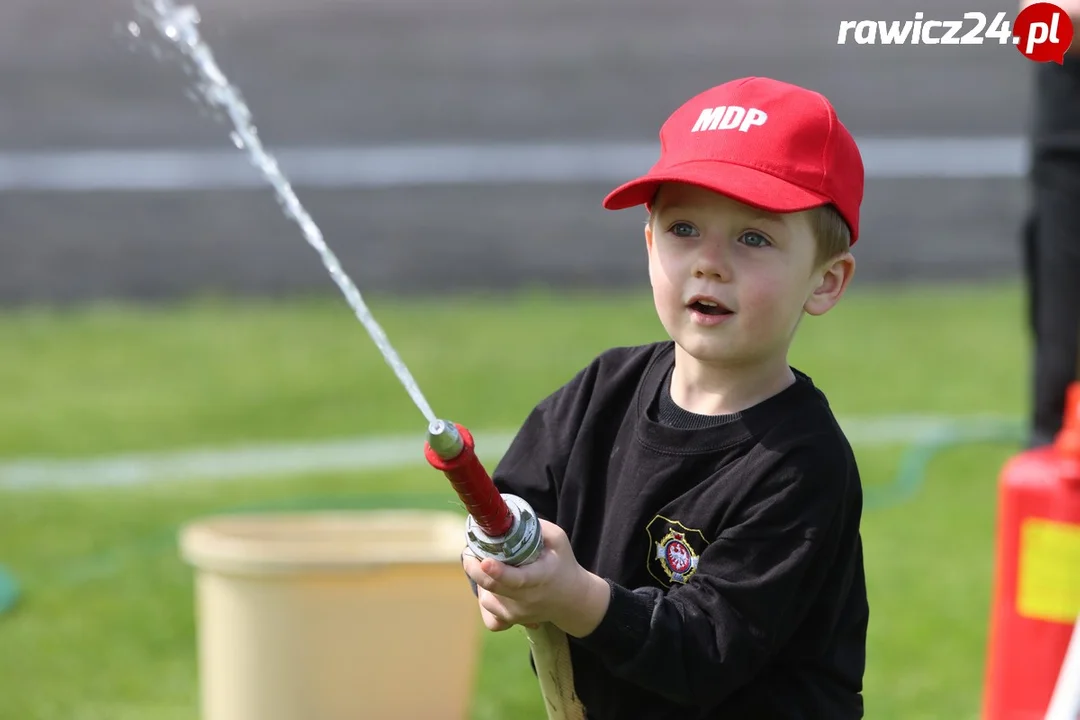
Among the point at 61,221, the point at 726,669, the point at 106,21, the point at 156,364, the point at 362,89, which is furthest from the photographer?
the point at 106,21

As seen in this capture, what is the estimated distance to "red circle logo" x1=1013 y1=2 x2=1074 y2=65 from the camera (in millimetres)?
2936

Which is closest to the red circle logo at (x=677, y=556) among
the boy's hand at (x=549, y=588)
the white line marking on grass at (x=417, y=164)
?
the boy's hand at (x=549, y=588)

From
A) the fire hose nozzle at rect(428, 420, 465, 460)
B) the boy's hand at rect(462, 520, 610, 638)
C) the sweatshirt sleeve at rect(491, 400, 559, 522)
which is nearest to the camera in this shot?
the fire hose nozzle at rect(428, 420, 465, 460)

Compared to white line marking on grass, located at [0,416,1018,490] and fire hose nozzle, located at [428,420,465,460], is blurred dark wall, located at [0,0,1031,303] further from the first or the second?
fire hose nozzle, located at [428,420,465,460]

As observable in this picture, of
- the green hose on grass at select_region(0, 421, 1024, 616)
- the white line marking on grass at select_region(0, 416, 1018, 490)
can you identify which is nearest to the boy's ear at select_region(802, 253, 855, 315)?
the green hose on grass at select_region(0, 421, 1024, 616)

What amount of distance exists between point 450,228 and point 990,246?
306 cm

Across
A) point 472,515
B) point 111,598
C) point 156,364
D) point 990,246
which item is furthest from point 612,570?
point 990,246

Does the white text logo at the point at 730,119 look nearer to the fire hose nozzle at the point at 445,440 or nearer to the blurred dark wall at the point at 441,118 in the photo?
the fire hose nozzle at the point at 445,440

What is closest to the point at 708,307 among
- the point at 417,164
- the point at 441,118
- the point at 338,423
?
the point at 338,423

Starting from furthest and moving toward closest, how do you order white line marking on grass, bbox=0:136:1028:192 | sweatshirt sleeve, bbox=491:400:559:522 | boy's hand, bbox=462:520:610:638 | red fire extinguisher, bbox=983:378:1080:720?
white line marking on grass, bbox=0:136:1028:192 → red fire extinguisher, bbox=983:378:1080:720 → sweatshirt sleeve, bbox=491:400:559:522 → boy's hand, bbox=462:520:610:638

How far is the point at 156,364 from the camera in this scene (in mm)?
6656

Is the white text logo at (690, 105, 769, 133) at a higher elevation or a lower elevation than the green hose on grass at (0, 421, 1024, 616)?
higher

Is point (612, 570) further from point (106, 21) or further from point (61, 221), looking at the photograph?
point (106, 21)

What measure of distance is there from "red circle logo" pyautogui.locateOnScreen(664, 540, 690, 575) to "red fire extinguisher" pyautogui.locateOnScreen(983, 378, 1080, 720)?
1.23 meters
